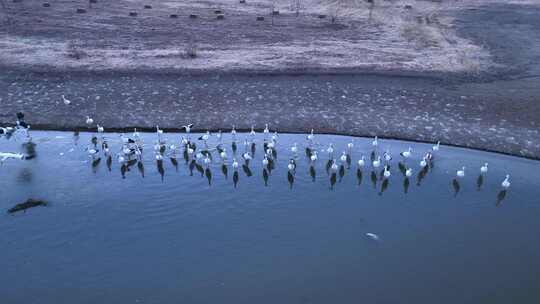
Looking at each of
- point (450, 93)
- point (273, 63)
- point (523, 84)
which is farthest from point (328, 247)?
point (523, 84)

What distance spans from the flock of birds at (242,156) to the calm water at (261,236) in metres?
0.37

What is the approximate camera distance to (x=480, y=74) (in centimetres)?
3978

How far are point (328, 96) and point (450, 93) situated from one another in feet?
30.1

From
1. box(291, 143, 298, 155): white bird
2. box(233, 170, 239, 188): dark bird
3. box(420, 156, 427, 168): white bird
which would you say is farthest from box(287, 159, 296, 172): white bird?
box(420, 156, 427, 168): white bird

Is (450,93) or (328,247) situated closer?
(328,247)

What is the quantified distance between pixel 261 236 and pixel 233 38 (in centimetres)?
3134

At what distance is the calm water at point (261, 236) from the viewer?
1759cm

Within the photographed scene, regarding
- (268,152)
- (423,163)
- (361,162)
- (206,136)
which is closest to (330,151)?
(361,162)

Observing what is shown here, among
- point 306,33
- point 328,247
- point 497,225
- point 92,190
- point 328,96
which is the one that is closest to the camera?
point 328,247

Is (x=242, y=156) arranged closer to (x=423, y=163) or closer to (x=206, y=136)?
(x=206, y=136)

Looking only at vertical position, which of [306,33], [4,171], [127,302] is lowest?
[127,302]

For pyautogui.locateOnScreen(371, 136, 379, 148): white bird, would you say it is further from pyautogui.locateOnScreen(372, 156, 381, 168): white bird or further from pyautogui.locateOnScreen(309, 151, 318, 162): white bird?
pyautogui.locateOnScreen(309, 151, 318, 162): white bird

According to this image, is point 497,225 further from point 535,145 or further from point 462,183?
point 535,145

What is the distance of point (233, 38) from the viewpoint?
4772 centimetres
